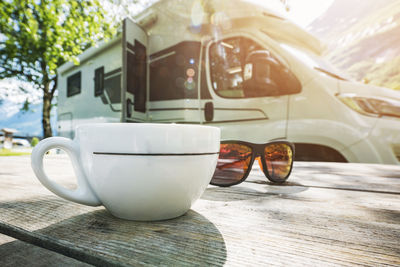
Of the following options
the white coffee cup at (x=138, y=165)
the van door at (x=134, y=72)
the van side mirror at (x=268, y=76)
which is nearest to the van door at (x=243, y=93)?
the van side mirror at (x=268, y=76)

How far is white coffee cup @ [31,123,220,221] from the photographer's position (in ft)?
1.15

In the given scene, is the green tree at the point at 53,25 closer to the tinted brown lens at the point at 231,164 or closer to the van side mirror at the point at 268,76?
the van side mirror at the point at 268,76

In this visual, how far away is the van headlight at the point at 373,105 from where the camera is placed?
6.66 feet

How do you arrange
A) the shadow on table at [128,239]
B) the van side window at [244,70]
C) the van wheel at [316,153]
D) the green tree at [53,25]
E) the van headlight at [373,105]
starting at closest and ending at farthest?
the shadow on table at [128,239]
the van headlight at [373,105]
the van wheel at [316,153]
the van side window at [244,70]
the green tree at [53,25]

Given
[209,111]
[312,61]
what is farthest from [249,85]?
[312,61]

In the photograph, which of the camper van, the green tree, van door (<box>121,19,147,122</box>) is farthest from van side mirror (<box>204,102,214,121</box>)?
the green tree

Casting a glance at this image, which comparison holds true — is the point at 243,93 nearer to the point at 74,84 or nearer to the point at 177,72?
the point at 177,72

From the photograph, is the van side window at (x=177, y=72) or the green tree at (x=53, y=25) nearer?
the van side window at (x=177, y=72)

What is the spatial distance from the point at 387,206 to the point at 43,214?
67 centimetres

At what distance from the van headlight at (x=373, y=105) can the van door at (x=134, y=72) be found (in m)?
2.31

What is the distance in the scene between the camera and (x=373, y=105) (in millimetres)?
2049

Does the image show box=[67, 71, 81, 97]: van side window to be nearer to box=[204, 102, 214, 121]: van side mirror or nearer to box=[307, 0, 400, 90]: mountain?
box=[204, 102, 214, 121]: van side mirror

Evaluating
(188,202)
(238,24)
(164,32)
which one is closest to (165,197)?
(188,202)

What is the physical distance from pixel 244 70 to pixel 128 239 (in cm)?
242
